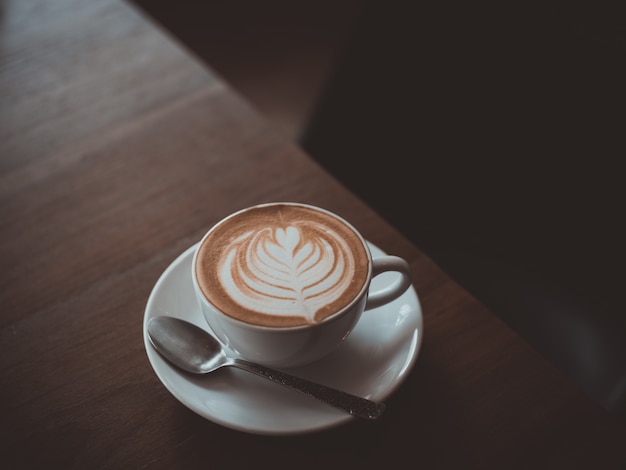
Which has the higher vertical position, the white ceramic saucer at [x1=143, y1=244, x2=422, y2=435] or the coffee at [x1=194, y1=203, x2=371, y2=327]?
the coffee at [x1=194, y1=203, x2=371, y2=327]

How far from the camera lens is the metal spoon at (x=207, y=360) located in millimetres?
513

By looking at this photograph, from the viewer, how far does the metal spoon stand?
1.68ft

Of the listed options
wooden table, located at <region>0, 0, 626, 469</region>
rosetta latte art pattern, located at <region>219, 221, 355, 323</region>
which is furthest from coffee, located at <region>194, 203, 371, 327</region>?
wooden table, located at <region>0, 0, 626, 469</region>

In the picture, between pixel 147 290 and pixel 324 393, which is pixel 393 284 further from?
pixel 147 290

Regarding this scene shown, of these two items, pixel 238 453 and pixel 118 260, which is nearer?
pixel 238 453

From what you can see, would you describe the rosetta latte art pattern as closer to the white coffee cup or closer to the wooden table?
the white coffee cup

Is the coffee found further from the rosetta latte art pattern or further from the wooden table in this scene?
the wooden table

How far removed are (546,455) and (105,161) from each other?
622 mm

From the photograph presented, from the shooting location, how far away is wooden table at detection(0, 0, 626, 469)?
1.71 ft

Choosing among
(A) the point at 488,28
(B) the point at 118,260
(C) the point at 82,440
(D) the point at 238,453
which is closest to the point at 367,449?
(D) the point at 238,453

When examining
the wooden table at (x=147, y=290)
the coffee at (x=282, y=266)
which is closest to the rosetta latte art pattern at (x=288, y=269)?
the coffee at (x=282, y=266)

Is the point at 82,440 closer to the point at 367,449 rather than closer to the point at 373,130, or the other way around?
the point at 367,449

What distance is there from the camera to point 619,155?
0.87 m

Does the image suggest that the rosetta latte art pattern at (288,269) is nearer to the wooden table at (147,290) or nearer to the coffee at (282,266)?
the coffee at (282,266)
